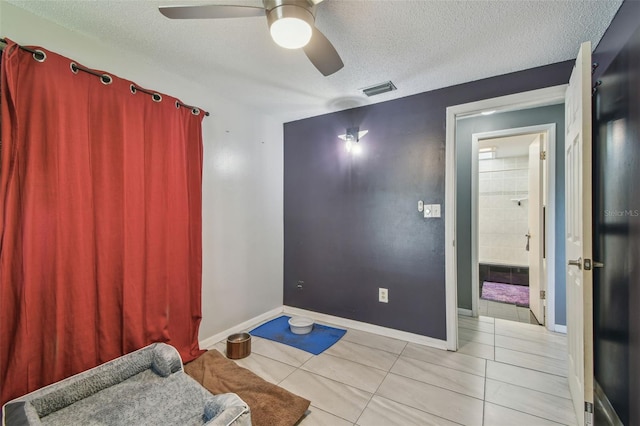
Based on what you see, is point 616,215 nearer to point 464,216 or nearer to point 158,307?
point 464,216

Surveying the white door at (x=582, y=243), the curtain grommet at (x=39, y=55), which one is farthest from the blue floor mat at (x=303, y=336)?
the curtain grommet at (x=39, y=55)

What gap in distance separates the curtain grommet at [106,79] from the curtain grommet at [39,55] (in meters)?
0.28

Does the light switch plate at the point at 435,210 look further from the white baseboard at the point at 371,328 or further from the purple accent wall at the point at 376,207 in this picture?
the white baseboard at the point at 371,328

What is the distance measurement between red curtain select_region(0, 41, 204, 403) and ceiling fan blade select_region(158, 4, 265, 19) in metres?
0.88

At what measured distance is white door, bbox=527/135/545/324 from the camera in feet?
10.4

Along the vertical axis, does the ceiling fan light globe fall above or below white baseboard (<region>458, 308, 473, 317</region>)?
above

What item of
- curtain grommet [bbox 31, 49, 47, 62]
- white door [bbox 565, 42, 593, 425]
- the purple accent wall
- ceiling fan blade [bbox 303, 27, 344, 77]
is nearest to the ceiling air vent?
the purple accent wall

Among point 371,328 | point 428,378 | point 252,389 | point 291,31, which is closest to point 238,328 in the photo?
point 252,389

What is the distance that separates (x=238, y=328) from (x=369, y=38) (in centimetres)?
282

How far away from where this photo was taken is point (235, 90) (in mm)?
2627

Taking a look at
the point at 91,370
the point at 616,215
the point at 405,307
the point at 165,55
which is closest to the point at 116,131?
the point at 165,55

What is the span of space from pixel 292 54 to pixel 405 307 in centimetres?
243

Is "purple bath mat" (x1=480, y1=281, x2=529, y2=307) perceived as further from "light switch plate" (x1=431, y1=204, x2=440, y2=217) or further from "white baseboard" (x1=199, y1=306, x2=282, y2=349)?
"white baseboard" (x1=199, y1=306, x2=282, y2=349)

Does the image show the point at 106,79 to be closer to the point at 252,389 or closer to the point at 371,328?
the point at 252,389
